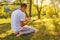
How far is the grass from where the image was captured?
140 inches

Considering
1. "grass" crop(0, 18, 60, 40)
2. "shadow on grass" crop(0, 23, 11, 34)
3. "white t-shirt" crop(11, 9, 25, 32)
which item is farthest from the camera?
"shadow on grass" crop(0, 23, 11, 34)

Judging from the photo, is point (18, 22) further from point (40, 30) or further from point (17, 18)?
point (40, 30)

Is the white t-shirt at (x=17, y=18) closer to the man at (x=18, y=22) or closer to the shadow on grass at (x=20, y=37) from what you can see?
the man at (x=18, y=22)

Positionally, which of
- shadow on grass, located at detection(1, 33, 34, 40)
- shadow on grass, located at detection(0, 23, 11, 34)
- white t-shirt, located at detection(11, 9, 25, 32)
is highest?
white t-shirt, located at detection(11, 9, 25, 32)

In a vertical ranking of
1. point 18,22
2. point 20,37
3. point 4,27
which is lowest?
point 20,37

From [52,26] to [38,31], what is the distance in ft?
1.09

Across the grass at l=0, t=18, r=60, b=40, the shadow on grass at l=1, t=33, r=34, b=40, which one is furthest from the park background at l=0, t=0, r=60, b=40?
the shadow on grass at l=1, t=33, r=34, b=40

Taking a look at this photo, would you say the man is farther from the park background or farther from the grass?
the park background

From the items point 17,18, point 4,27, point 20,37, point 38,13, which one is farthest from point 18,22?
point 38,13

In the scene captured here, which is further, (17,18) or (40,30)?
(40,30)

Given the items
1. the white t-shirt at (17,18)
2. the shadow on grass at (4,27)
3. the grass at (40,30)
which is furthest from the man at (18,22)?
the shadow on grass at (4,27)

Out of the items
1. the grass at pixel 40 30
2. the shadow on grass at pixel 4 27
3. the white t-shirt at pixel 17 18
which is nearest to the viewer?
the white t-shirt at pixel 17 18

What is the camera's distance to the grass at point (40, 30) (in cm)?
355

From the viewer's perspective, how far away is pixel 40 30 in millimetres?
3801
